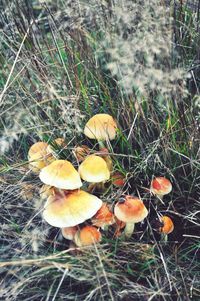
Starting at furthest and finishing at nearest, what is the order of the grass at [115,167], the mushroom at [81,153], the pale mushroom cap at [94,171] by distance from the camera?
1. the mushroom at [81,153]
2. the pale mushroom cap at [94,171]
3. the grass at [115,167]

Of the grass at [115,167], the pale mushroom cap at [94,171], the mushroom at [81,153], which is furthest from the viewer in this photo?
the mushroom at [81,153]

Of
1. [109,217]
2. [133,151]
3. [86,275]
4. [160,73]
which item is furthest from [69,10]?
[86,275]

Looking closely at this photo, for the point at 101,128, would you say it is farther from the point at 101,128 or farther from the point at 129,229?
the point at 129,229

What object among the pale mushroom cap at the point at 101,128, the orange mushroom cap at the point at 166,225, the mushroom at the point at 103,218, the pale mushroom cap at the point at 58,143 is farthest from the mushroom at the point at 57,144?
the orange mushroom cap at the point at 166,225

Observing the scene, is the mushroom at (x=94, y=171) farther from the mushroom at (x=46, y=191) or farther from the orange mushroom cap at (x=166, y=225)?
the orange mushroom cap at (x=166, y=225)

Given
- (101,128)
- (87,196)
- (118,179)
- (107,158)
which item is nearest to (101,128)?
(101,128)

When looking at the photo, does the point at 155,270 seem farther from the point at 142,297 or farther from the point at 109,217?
the point at 109,217
